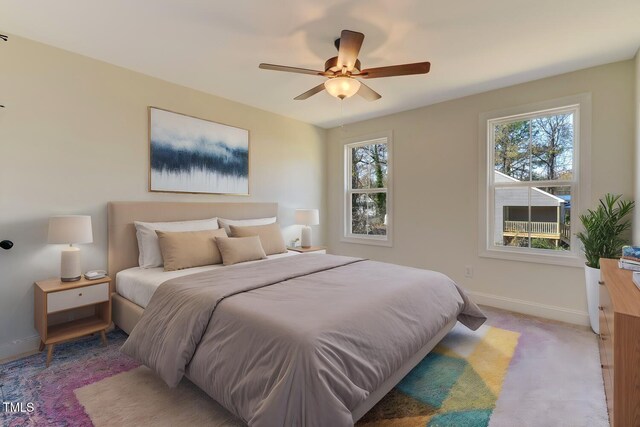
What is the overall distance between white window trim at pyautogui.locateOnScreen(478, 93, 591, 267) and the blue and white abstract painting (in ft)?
9.67

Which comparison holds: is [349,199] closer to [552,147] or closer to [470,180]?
[470,180]

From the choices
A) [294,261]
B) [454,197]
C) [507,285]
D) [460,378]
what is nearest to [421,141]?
[454,197]

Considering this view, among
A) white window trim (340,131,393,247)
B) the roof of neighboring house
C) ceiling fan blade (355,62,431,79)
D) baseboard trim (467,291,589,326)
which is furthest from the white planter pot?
ceiling fan blade (355,62,431,79)

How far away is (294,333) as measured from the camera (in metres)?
1.43

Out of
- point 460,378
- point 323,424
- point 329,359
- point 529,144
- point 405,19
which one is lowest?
point 460,378

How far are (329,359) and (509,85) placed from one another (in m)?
3.54

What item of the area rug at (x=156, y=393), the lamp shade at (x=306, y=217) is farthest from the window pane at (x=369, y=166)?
the area rug at (x=156, y=393)

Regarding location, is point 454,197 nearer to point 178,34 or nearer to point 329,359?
point 329,359

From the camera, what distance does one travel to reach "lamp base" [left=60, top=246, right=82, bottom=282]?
2.42 m

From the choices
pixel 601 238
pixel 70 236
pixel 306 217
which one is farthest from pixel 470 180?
pixel 70 236

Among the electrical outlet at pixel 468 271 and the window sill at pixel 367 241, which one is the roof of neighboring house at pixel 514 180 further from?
the window sill at pixel 367 241

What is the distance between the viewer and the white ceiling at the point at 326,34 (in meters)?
2.04

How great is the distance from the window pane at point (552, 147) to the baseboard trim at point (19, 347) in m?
5.00

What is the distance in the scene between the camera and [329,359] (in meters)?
1.38
